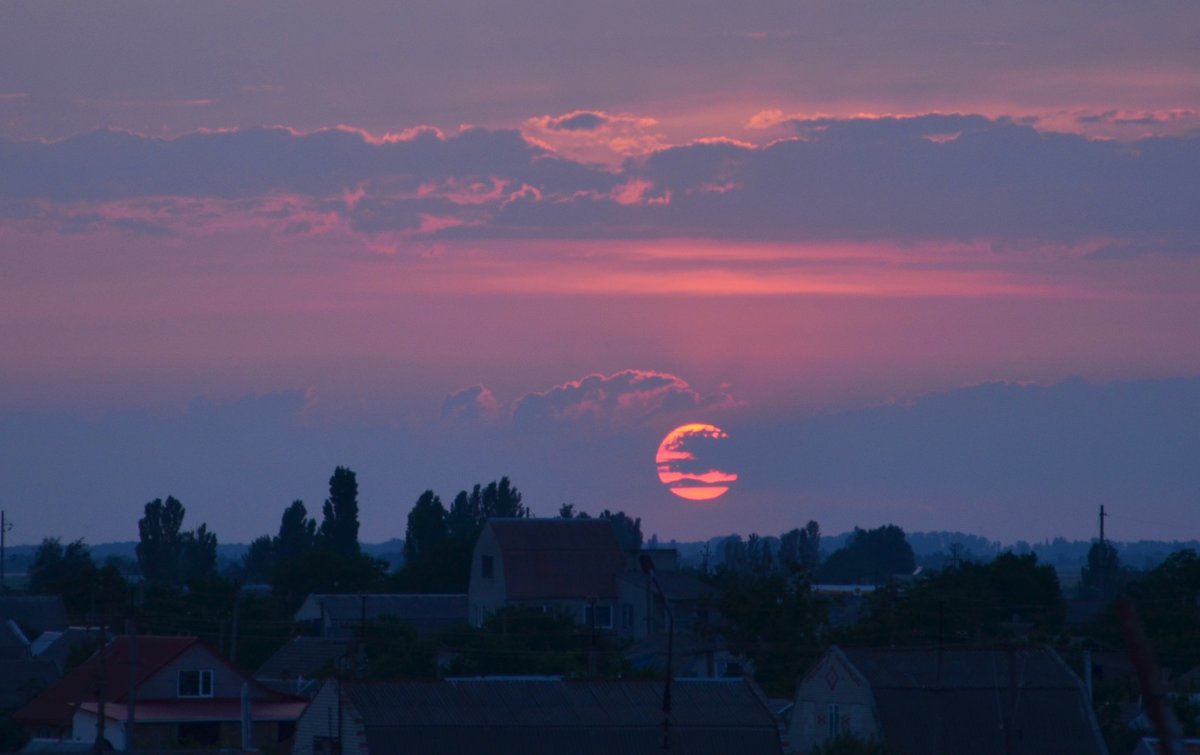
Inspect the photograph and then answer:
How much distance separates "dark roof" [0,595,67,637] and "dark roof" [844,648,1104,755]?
60967mm

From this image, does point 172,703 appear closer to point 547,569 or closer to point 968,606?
point 547,569

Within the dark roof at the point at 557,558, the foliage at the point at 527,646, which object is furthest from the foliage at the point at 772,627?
the dark roof at the point at 557,558

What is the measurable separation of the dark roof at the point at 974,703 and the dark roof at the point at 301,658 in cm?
2812

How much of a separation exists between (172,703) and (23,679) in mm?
16874

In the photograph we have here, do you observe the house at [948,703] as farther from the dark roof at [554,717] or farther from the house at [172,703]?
the house at [172,703]

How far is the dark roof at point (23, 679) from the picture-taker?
6906 cm

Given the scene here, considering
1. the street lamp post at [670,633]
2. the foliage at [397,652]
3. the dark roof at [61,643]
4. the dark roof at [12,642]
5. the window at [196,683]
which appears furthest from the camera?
the dark roof at [12,642]

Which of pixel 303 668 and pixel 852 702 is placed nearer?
pixel 852 702

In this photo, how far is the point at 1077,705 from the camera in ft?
174

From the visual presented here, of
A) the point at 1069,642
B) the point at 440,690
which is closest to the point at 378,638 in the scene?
the point at 440,690

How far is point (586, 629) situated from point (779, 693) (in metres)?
13.0

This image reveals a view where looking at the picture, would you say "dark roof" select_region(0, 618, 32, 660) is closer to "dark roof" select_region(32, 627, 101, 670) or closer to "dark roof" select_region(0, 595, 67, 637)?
"dark roof" select_region(32, 627, 101, 670)

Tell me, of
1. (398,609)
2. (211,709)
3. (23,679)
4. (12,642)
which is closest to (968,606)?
(398,609)

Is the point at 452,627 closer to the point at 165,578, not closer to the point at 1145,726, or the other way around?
the point at 1145,726
